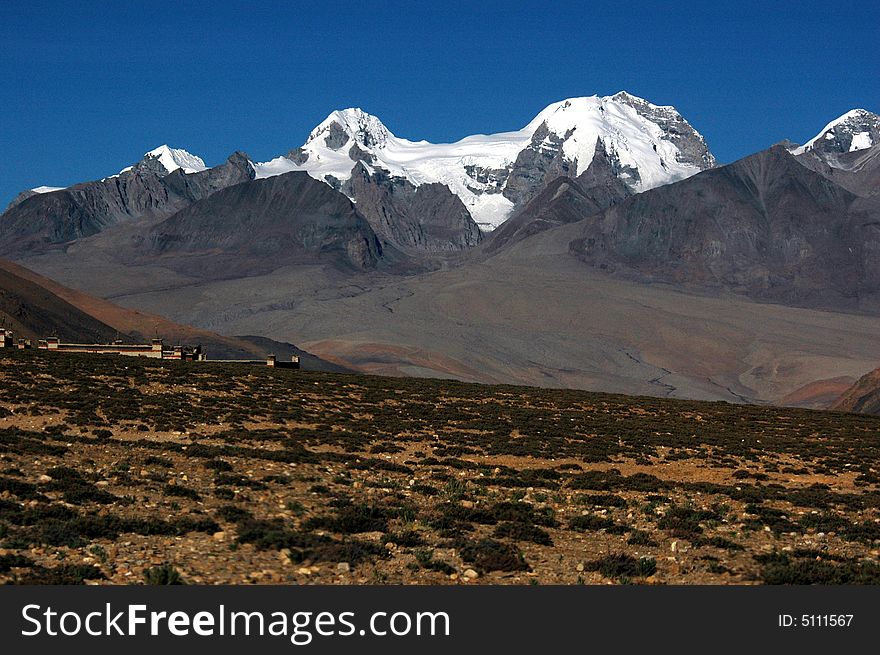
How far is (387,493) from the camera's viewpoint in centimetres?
2798

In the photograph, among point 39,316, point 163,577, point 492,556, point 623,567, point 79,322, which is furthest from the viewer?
point 79,322

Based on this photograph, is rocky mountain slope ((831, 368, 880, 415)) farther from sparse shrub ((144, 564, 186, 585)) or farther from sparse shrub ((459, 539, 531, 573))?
sparse shrub ((144, 564, 186, 585))

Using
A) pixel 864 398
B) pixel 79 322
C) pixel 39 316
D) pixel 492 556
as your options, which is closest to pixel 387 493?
pixel 492 556

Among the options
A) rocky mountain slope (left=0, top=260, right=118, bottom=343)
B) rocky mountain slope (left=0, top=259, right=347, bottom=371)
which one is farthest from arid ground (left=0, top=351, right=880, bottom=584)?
rocky mountain slope (left=0, top=260, right=118, bottom=343)

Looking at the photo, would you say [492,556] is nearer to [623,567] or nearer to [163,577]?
[623,567]

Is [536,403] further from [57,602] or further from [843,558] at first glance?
[57,602]

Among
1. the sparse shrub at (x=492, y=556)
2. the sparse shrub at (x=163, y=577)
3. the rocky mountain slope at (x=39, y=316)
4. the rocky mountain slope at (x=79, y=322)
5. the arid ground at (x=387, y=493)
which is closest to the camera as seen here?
the sparse shrub at (x=163, y=577)

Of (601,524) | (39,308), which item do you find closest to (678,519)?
(601,524)

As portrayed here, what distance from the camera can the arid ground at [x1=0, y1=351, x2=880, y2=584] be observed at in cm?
2078

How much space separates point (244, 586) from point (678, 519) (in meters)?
12.1

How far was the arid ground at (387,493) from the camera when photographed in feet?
68.2

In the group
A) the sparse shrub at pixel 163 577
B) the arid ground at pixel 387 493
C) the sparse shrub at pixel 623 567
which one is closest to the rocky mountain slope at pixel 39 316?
the arid ground at pixel 387 493

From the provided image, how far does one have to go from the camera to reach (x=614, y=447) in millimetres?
43656

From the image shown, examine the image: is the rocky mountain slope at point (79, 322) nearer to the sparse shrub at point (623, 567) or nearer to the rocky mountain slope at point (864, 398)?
the rocky mountain slope at point (864, 398)
